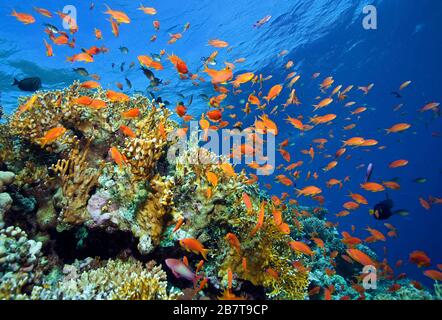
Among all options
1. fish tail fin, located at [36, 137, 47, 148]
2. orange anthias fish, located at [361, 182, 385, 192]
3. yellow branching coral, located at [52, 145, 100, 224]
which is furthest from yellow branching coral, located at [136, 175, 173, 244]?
orange anthias fish, located at [361, 182, 385, 192]

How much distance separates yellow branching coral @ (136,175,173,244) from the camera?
4426 millimetres

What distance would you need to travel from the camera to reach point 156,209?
14.9 feet

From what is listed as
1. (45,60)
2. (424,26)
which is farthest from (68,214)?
(424,26)

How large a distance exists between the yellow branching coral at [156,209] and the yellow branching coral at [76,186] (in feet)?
3.07

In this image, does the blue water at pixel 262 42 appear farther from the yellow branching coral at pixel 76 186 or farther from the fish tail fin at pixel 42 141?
the fish tail fin at pixel 42 141

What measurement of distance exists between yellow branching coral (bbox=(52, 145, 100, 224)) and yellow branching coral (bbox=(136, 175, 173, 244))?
93cm

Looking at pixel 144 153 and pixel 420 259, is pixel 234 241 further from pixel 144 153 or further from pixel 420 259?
pixel 420 259

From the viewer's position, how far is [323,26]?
2366 centimetres

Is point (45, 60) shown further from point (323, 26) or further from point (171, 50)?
point (323, 26)

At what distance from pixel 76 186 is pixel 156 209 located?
1.45m

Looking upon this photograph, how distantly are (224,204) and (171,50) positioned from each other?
Answer: 21.2m
